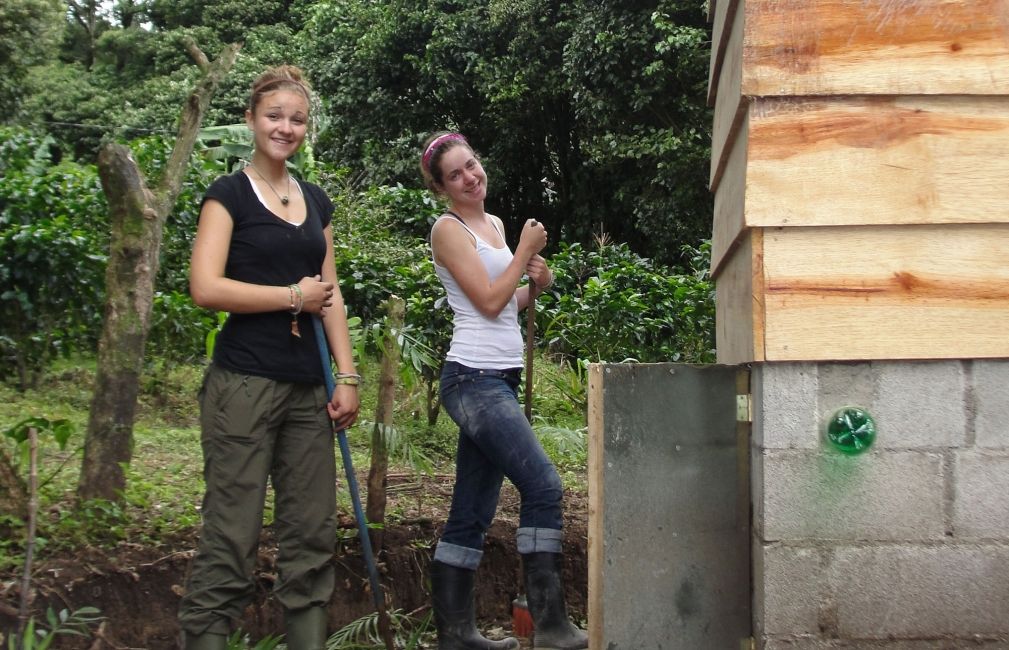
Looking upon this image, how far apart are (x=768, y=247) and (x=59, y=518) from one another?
302 centimetres

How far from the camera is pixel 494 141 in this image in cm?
2038

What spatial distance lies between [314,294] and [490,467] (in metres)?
0.87

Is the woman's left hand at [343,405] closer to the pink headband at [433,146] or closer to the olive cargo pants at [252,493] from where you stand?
the olive cargo pants at [252,493]

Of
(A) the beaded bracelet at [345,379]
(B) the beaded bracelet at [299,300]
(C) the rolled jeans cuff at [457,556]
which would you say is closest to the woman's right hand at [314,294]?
(B) the beaded bracelet at [299,300]

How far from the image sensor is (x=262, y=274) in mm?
3289

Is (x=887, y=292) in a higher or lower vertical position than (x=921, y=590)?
higher

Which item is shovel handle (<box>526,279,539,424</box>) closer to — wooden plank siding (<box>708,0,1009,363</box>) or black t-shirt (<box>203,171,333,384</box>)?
black t-shirt (<box>203,171,333,384</box>)

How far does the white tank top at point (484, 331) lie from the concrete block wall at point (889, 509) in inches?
38.6

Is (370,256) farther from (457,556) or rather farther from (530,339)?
(457,556)

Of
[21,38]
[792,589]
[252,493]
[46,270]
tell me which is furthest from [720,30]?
[21,38]

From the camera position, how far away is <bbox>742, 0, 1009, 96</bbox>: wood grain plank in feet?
9.35

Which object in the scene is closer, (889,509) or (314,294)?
(889,509)

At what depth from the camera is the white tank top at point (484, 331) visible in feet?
11.8

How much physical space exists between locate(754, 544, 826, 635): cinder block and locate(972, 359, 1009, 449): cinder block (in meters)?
0.54
